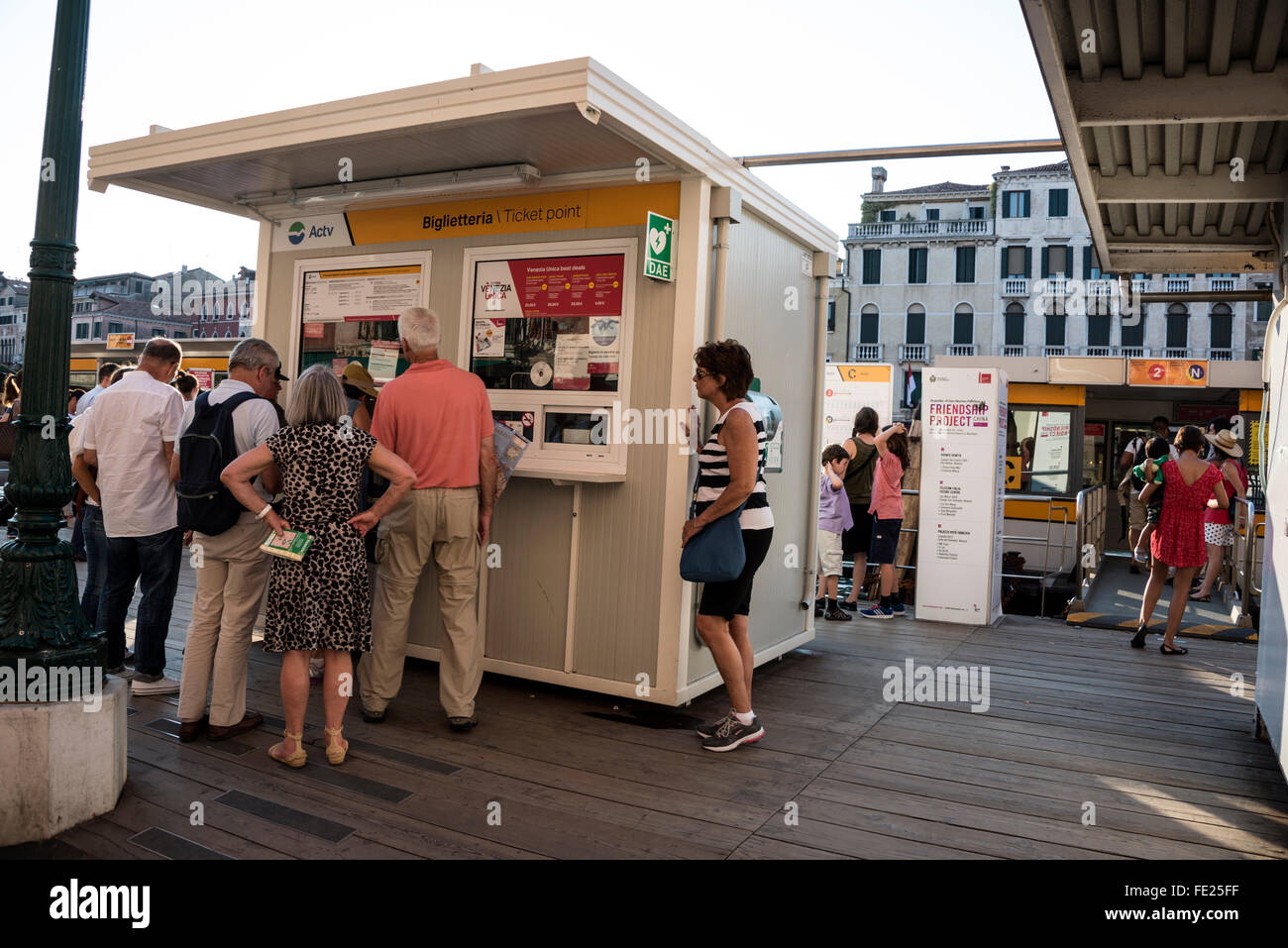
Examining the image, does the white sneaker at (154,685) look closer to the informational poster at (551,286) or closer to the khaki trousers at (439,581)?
the khaki trousers at (439,581)

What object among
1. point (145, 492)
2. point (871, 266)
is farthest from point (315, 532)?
point (871, 266)

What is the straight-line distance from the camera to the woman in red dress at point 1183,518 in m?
7.37

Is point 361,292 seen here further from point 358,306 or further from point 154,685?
point 154,685

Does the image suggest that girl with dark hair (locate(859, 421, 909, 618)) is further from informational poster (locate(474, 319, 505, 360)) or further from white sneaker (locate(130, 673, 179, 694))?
white sneaker (locate(130, 673, 179, 694))

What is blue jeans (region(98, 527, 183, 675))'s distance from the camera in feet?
17.7

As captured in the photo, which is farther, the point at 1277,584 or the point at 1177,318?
the point at 1177,318

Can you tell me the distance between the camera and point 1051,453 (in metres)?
15.1

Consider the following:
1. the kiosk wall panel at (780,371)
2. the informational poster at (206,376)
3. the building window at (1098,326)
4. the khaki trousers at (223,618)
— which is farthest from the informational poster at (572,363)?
the building window at (1098,326)

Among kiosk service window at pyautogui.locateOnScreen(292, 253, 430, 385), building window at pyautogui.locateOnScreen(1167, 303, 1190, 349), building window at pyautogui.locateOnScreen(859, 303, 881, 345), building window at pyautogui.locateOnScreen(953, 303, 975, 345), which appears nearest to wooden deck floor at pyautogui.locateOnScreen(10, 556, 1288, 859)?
kiosk service window at pyautogui.locateOnScreen(292, 253, 430, 385)

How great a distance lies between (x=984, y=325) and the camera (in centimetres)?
5153
